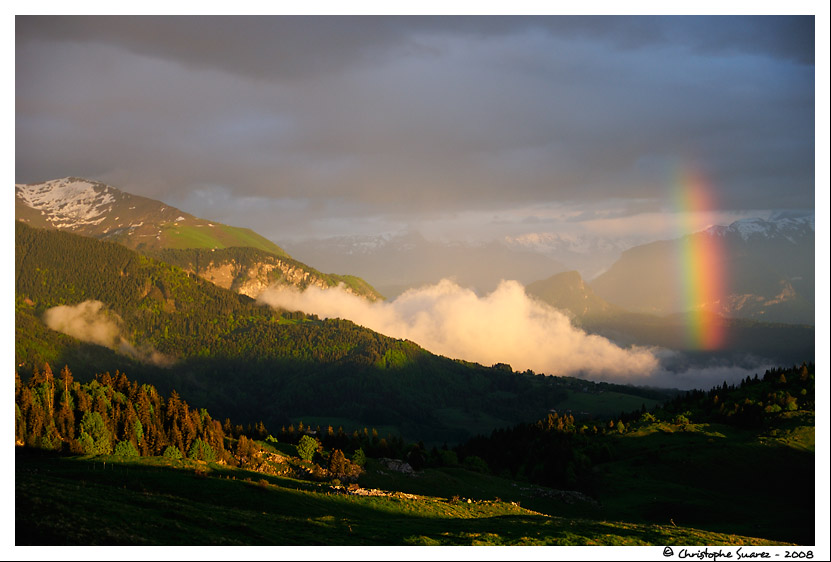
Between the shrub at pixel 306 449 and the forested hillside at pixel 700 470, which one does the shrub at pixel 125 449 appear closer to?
the shrub at pixel 306 449

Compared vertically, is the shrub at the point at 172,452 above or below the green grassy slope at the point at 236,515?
below

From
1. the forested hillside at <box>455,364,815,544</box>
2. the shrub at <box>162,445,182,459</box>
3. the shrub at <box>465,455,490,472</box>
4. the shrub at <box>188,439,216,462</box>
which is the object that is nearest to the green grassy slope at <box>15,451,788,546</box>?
the shrub at <box>162,445,182,459</box>

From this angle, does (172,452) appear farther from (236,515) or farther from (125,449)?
(236,515)

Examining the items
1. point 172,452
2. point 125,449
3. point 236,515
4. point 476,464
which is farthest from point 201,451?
point 476,464

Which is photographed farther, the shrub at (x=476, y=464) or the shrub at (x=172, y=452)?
the shrub at (x=476, y=464)

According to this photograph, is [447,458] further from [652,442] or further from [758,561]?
[758,561]

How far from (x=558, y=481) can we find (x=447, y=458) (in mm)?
29898

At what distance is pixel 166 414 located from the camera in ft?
424

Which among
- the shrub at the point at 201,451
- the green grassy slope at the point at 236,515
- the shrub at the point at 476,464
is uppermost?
the green grassy slope at the point at 236,515

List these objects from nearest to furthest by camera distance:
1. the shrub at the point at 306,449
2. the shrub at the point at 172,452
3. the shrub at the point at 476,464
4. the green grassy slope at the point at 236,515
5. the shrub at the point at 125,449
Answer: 1. the green grassy slope at the point at 236,515
2. the shrub at the point at 125,449
3. the shrub at the point at 172,452
4. the shrub at the point at 306,449
5. the shrub at the point at 476,464

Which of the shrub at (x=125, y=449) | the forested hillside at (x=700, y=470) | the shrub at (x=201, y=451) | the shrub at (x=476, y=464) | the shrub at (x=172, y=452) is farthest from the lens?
the shrub at (x=476, y=464)

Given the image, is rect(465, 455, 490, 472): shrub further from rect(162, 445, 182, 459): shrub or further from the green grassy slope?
rect(162, 445, 182, 459): shrub

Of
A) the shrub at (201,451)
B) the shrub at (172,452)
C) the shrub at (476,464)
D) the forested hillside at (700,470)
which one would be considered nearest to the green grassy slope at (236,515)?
the shrub at (172,452)
